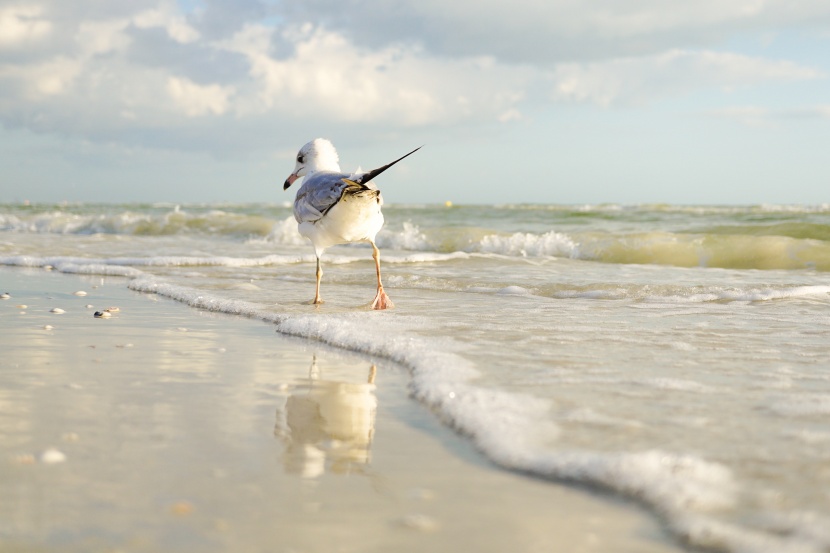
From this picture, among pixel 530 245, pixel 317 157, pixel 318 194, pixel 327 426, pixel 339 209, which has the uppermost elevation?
pixel 317 157

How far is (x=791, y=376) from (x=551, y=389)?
1.25 m

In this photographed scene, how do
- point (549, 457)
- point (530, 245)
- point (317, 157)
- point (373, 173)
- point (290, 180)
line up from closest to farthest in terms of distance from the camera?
1. point (549, 457)
2. point (373, 173)
3. point (317, 157)
4. point (290, 180)
5. point (530, 245)

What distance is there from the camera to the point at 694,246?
14.6 meters

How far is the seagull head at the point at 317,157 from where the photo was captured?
789 centimetres

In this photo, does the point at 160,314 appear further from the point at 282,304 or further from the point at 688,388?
the point at 688,388

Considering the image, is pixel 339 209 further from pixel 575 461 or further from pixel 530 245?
pixel 530 245

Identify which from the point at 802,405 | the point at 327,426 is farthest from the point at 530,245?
the point at 327,426

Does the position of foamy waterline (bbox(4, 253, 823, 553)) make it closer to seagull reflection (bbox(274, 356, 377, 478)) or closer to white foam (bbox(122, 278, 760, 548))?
white foam (bbox(122, 278, 760, 548))

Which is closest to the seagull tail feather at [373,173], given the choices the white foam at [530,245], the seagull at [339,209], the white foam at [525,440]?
the seagull at [339,209]

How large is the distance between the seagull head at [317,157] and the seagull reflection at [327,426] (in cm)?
403

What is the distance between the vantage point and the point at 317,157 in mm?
7906

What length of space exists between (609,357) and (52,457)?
290 cm

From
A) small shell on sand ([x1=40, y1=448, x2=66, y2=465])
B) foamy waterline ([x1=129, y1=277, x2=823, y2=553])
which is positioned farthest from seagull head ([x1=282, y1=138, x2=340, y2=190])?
small shell on sand ([x1=40, y1=448, x2=66, y2=465])

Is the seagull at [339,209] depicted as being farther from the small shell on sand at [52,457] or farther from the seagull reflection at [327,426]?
the small shell on sand at [52,457]
